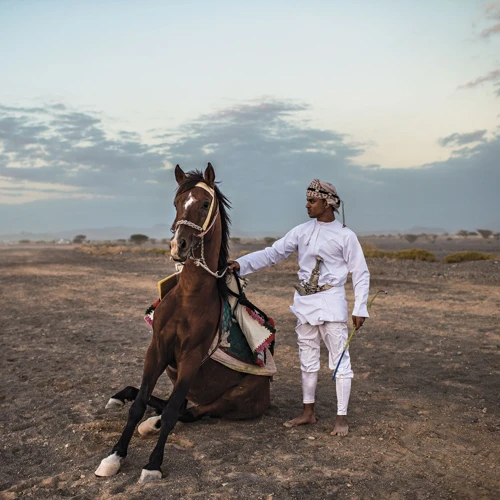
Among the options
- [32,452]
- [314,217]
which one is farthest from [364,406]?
[32,452]

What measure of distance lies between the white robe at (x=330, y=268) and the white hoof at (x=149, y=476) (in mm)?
1863

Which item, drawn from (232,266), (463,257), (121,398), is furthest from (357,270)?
(463,257)

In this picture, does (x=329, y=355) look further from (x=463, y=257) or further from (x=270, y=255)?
(x=463, y=257)

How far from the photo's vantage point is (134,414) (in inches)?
166

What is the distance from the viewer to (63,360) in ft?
25.6

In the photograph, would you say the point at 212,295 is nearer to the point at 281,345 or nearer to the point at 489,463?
the point at 489,463

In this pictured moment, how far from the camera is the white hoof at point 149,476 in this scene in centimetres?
385

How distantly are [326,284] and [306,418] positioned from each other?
1.33m

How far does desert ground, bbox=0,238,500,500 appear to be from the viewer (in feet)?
12.7

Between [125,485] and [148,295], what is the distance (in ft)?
37.0

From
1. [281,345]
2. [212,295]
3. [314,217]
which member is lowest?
[281,345]

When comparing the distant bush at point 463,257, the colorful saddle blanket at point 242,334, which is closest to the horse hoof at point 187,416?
the colorful saddle blanket at point 242,334

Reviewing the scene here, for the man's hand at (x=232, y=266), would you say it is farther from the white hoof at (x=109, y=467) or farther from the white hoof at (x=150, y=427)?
the white hoof at (x=109, y=467)

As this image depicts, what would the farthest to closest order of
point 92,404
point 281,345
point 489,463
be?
point 281,345 → point 92,404 → point 489,463
